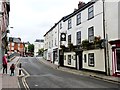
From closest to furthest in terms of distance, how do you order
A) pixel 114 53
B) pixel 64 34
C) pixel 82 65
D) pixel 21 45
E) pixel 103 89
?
1. pixel 103 89
2. pixel 114 53
3. pixel 82 65
4. pixel 64 34
5. pixel 21 45

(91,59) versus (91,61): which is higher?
(91,59)

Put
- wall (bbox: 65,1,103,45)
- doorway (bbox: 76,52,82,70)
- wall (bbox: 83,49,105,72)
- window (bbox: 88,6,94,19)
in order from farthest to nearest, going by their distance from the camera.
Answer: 1. doorway (bbox: 76,52,82,70)
2. window (bbox: 88,6,94,19)
3. wall (bbox: 65,1,103,45)
4. wall (bbox: 83,49,105,72)

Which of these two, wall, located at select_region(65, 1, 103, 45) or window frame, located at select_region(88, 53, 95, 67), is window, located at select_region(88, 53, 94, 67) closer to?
window frame, located at select_region(88, 53, 95, 67)

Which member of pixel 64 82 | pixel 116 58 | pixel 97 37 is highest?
pixel 97 37

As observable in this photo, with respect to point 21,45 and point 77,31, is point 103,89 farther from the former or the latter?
point 21,45

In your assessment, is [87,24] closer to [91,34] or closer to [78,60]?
[91,34]

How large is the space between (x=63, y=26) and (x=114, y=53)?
1926 centimetres

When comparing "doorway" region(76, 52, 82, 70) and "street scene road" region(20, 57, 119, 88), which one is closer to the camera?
"street scene road" region(20, 57, 119, 88)

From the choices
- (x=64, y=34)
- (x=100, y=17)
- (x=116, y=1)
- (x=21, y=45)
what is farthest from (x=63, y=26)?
(x=21, y=45)

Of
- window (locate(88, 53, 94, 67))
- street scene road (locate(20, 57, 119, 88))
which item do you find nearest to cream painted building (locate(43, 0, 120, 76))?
window (locate(88, 53, 94, 67))

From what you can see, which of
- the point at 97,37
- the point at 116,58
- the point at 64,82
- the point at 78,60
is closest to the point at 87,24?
the point at 97,37

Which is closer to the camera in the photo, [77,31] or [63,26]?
[77,31]

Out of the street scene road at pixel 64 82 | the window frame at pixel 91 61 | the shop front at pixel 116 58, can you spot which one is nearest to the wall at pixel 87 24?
the window frame at pixel 91 61

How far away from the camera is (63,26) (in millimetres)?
40000
